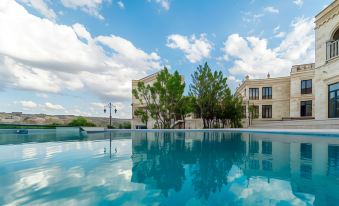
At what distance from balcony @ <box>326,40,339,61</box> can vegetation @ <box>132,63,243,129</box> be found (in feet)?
29.3

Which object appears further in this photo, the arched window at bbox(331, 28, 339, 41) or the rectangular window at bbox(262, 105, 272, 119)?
the rectangular window at bbox(262, 105, 272, 119)

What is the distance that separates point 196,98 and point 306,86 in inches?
601

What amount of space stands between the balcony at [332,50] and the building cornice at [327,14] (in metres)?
2.02

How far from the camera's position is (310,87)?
23109mm

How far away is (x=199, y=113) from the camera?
848 inches

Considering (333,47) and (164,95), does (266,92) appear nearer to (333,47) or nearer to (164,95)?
(333,47)

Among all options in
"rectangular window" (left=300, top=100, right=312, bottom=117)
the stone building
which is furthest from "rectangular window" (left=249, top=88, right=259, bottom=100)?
"rectangular window" (left=300, top=100, right=312, bottom=117)

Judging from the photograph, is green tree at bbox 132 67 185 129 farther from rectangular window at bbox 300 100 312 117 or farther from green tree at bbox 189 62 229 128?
rectangular window at bbox 300 100 312 117

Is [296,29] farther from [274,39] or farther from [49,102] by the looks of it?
[49,102]

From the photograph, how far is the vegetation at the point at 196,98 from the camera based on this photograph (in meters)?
19.7

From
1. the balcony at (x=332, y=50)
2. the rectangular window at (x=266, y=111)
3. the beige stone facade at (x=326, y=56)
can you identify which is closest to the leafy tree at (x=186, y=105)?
the beige stone facade at (x=326, y=56)

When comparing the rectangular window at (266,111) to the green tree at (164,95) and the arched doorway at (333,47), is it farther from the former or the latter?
the green tree at (164,95)

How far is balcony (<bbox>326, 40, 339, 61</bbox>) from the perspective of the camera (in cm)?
1385

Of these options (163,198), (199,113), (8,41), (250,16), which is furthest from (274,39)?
(8,41)
